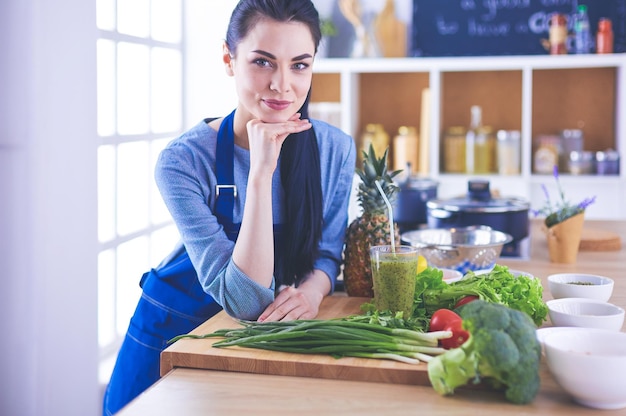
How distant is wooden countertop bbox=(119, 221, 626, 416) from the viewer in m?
1.32

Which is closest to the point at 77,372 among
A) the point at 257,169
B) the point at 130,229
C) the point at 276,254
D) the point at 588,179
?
the point at 130,229

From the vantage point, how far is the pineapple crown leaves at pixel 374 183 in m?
2.00

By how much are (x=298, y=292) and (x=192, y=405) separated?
23.2 inches

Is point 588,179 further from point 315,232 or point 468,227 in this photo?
point 315,232

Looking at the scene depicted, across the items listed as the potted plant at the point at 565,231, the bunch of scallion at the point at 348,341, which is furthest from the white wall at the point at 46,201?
the potted plant at the point at 565,231

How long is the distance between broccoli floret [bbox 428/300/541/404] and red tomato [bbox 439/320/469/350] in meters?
0.17

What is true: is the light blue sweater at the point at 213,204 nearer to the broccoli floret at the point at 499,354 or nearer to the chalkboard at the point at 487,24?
the broccoli floret at the point at 499,354

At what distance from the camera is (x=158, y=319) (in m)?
2.10

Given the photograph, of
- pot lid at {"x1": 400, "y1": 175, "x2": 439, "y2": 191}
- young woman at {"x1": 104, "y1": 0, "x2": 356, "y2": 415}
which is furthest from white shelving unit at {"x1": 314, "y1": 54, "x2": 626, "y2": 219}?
young woman at {"x1": 104, "y1": 0, "x2": 356, "y2": 415}

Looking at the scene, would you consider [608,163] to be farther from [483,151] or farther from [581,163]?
[483,151]

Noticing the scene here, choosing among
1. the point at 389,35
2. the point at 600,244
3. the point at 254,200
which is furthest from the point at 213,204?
the point at 389,35

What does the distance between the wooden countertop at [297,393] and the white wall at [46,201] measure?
1.33 m

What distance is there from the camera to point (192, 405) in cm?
134

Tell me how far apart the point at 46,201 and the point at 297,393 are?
65.0 inches
